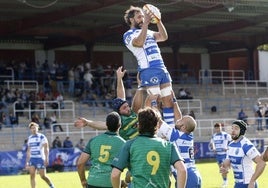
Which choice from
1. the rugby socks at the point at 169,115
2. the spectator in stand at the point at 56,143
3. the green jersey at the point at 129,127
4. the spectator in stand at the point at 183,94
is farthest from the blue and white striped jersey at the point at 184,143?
the spectator in stand at the point at 183,94

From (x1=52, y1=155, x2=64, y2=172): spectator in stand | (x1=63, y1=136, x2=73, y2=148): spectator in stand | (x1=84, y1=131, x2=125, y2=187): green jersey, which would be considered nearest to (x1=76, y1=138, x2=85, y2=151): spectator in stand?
(x1=63, y1=136, x2=73, y2=148): spectator in stand

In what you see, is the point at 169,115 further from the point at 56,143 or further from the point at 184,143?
the point at 56,143

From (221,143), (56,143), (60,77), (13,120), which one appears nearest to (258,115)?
(60,77)

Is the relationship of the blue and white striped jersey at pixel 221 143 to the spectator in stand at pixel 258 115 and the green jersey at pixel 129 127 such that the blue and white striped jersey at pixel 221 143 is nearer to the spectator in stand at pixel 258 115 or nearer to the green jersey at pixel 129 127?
the green jersey at pixel 129 127

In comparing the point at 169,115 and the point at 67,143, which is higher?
the point at 169,115

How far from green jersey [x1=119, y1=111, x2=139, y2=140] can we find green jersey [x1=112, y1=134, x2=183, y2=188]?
9.32ft

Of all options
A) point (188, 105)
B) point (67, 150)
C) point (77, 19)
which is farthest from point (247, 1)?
point (67, 150)

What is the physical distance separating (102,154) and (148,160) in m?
2.30

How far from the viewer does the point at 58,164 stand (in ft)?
104

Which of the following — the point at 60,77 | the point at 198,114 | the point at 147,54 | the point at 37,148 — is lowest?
the point at 198,114

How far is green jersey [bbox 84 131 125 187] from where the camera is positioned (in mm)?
9273

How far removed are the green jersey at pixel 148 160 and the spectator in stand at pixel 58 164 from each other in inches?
966

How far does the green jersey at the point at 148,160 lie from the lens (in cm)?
717

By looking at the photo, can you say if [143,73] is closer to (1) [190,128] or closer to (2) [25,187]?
(1) [190,128]
